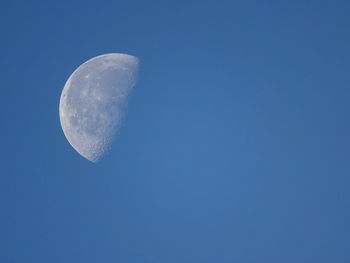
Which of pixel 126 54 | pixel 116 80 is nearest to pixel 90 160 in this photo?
pixel 116 80

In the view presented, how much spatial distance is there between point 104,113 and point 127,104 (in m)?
0.28

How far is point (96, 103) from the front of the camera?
438cm

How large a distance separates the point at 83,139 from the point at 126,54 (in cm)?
120

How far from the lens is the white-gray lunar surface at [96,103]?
14.3 feet

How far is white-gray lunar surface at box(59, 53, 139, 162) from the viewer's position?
14.3ft

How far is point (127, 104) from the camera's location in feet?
14.6

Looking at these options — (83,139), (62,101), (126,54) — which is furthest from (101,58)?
(83,139)

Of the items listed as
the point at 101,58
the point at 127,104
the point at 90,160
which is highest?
the point at 101,58

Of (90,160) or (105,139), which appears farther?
(90,160)

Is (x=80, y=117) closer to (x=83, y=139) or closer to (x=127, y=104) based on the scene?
(x=83, y=139)

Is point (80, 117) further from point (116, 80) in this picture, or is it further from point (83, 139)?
point (116, 80)

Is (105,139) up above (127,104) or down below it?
below

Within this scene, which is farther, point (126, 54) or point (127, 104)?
point (126, 54)

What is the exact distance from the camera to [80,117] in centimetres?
443
